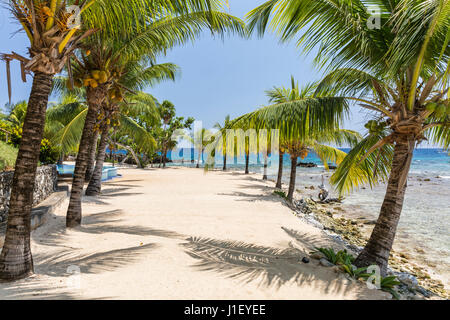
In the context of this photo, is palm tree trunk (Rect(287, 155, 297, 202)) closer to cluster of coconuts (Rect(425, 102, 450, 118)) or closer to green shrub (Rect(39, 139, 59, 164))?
cluster of coconuts (Rect(425, 102, 450, 118))

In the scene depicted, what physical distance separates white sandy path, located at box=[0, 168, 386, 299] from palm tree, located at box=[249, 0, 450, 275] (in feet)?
5.36

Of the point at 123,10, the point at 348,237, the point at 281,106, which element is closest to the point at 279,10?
the point at 281,106

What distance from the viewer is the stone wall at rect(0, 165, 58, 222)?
17.3 ft

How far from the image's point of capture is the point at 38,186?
23.9 feet

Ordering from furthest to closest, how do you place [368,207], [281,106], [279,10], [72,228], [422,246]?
[368,207]
[422,246]
[72,228]
[281,106]
[279,10]

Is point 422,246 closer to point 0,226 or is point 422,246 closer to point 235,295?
point 235,295

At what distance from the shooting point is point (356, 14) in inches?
172

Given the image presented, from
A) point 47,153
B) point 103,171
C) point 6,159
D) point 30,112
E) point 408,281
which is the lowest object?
point 408,281

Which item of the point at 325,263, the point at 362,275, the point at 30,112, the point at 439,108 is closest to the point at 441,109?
the point at 439,108

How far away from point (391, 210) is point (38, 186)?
29.7 feet

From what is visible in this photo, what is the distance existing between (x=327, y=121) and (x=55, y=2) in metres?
4.76

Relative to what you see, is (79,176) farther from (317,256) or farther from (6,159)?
(317,256)

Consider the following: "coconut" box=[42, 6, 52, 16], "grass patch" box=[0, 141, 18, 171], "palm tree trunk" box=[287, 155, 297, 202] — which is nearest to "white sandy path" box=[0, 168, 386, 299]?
"grass patch" box=[0, 141, 18, 171]

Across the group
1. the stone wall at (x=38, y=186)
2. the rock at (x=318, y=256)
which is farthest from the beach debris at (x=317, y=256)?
the stone wall at (x=38, y=186)
